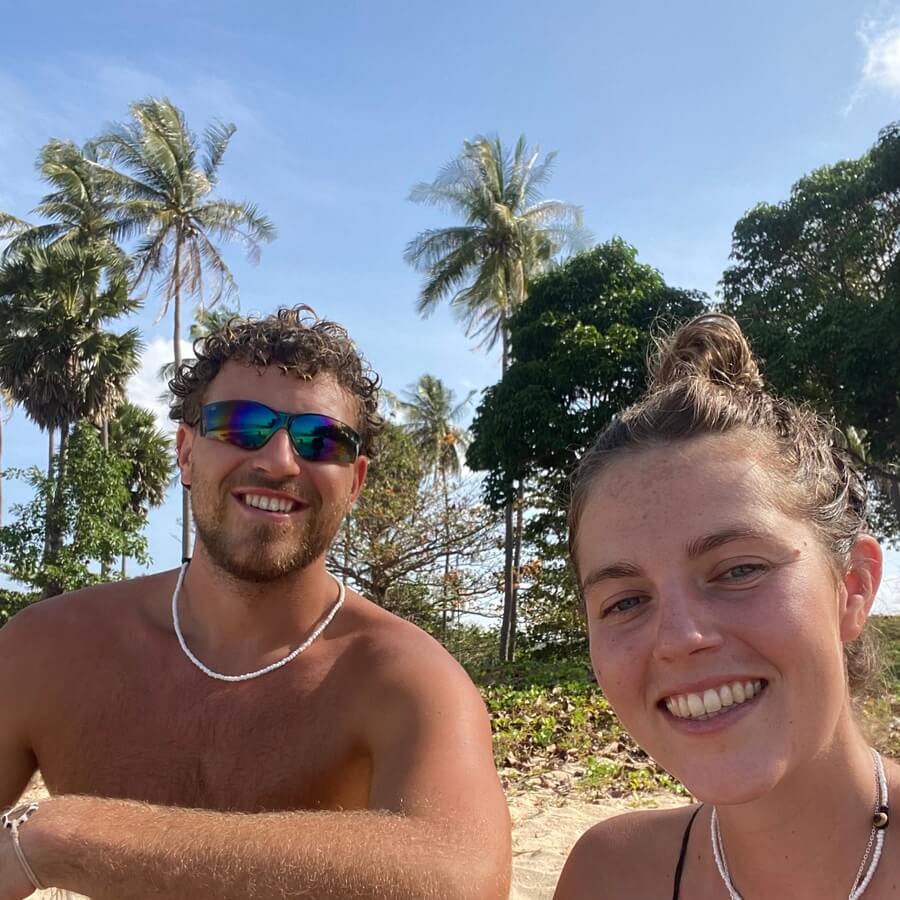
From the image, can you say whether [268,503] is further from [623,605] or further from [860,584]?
[860,584]

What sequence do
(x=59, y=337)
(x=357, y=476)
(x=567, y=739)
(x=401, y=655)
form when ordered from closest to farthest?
(x=401, y=655), (x=357, y=476), (x=567, y=739), (x=59, y=337)

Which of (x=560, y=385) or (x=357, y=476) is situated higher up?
(x=560, y=385)

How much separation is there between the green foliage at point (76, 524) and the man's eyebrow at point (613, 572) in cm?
1930

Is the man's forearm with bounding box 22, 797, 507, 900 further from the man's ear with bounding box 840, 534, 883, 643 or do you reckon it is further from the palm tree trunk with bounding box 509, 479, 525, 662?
the palm tree trunk with bounding box 509, 479, 525, 662

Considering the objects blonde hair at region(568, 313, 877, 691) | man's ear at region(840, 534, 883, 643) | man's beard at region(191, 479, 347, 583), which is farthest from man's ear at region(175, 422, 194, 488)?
man's ear at region(840, 534, 883, 643)

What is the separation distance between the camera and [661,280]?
18688 mm

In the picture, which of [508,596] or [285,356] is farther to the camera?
[508,596]

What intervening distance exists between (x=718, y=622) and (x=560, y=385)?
16071 millimetres

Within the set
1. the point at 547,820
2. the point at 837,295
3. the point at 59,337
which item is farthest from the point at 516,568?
the point at 59,337

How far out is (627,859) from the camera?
6.06 feet

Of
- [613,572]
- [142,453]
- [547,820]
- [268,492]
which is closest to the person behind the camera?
[613,572]

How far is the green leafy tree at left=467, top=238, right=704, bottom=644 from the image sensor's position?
1703 cm

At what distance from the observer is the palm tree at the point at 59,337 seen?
23.9m

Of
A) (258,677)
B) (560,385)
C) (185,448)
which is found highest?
(560,385)
